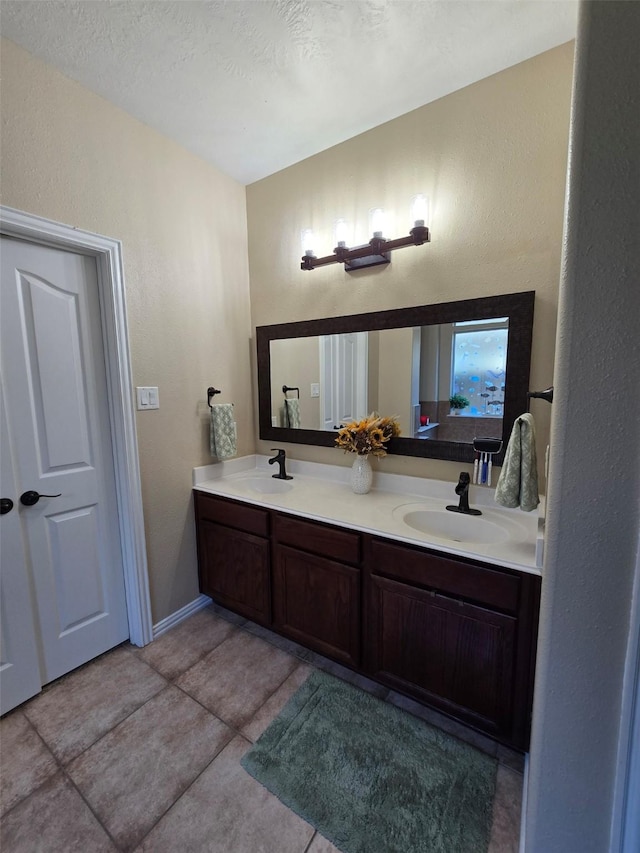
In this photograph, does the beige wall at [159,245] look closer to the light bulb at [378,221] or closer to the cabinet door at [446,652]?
the light bulb at [378,221]

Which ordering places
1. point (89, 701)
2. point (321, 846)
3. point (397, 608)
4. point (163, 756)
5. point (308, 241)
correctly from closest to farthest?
point (321, 846), point (163, 756), point (397, 608), point (89, 701), point (308, 241)

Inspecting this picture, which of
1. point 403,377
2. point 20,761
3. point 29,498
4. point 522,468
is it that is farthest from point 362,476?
point 20,761

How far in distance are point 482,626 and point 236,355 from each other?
77.0 inches

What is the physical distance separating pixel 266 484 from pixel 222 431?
44 centimetres

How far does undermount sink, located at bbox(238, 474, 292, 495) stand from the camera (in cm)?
217

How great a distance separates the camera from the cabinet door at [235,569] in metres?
1.85

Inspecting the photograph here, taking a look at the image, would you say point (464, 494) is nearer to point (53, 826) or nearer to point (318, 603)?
point (318, 603)

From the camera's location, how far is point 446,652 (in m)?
1.34

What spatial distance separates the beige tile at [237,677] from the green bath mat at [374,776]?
15 cm

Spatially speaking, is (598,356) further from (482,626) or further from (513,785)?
(513,785)

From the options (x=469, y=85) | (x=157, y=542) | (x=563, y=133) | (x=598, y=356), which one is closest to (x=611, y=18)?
(x=598, y=356)

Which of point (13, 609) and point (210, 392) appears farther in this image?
point (210, 392)

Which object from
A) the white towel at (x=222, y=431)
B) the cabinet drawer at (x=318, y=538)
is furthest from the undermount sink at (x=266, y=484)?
the cabinet drawer at (x=318, y=538)

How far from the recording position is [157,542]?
6.34 ft
